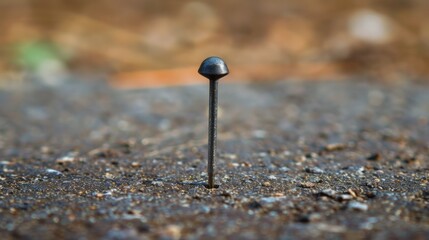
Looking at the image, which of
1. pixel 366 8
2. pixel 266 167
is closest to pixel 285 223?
pixel 266 167

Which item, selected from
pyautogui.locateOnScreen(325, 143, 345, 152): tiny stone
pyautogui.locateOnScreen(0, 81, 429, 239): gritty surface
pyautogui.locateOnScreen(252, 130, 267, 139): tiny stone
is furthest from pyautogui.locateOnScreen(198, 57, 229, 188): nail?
pyautogui.locateOnScreen(252, 130, 267, 139): tiny stone

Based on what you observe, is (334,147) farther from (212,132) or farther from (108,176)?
(108,176)

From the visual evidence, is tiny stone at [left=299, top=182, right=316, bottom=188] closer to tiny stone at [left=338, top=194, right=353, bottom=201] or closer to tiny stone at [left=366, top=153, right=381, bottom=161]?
tiny stone at [left=338, top=194, right=353, bottom=201]

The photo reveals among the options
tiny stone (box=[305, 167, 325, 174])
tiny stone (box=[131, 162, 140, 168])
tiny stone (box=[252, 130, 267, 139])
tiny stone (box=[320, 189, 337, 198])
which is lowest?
tiny stone (box=[320, 189, 337, 198])

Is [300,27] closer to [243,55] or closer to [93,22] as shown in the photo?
[243,55]

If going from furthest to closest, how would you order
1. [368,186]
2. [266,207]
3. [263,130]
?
[263,130], [368,186], [266,207]
